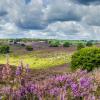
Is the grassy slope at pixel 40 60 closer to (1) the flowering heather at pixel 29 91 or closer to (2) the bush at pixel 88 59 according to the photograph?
(2) the bush at pixel 88 59

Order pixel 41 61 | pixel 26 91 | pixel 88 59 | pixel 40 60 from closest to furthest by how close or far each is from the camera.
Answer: pixel 26 91, pixel 88 59, pixel 41 61, pixel 40 60

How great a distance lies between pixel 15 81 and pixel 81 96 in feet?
4.03

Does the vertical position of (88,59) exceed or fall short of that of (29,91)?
it falls short

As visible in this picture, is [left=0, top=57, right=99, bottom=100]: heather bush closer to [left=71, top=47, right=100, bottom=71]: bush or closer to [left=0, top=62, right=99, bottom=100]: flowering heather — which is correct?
[left=0, top=62, right=99, bottom=100]: flowering heather

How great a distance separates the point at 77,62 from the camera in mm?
35469

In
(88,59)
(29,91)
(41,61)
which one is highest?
(29,91)

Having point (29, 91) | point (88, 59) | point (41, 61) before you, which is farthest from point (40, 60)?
point (29, 91)

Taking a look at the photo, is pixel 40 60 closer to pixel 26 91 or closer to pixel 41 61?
pixel 41 61

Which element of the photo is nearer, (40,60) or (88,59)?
(88,59)

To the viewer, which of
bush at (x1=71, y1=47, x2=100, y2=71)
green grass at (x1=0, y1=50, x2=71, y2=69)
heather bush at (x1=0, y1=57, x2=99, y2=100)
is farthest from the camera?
green grass at (x1=0, y1=50, x2=71, y2=69)

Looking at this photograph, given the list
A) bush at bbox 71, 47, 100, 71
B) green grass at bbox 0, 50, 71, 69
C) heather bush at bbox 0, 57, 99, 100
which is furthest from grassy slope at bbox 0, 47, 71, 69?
heather bush at bbox 0, 57, 99, 100

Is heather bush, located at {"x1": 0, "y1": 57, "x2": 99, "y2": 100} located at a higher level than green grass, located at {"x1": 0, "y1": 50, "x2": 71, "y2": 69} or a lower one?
higher

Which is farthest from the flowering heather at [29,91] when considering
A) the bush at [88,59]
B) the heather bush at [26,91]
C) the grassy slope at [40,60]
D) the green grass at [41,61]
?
the green grass at [41,61]

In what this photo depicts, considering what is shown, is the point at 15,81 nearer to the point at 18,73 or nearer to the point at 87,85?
the point at 18,73
